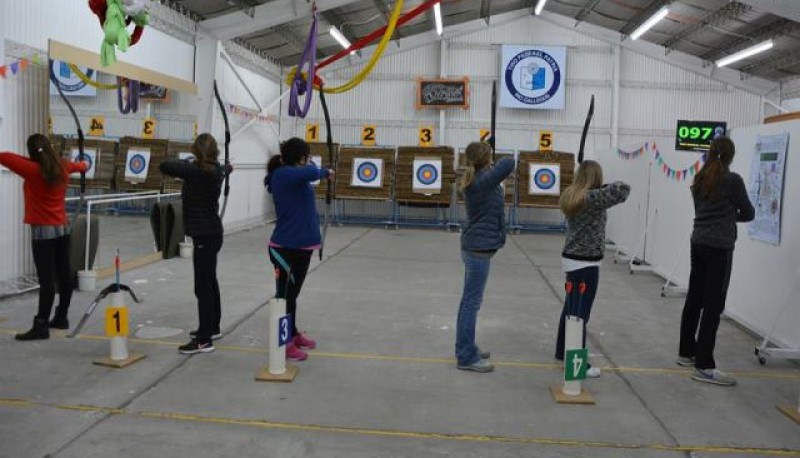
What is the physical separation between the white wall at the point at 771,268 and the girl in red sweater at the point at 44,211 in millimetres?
5333

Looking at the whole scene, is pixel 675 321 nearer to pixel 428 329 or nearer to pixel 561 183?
Result: pixel 428 329

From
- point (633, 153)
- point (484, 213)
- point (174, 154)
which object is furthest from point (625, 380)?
point (633, 153)

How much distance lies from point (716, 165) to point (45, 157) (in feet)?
15.2

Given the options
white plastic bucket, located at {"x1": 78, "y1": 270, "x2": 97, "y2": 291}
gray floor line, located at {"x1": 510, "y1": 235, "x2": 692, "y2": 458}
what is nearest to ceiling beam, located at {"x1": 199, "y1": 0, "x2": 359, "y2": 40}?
white plastic bucket, located at {"x1": 78, "y1": 270, "x2": 97, "y2": 291}

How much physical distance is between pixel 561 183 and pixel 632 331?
948cm

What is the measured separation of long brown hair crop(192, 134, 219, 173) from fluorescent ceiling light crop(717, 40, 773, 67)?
37.9 feet

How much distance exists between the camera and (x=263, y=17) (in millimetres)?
11000

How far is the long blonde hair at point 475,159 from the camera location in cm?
412

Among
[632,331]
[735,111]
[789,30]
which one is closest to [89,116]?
[632,331]

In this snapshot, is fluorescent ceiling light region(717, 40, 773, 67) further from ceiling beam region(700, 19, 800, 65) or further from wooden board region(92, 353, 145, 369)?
wooden board region(92, 353, 145, 369)

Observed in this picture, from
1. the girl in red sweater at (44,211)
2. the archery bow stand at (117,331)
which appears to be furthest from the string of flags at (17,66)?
the archery bow stand at (117,331)

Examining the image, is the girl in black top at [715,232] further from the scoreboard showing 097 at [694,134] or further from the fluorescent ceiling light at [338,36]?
the fluorescent ceiling light at [338,36]

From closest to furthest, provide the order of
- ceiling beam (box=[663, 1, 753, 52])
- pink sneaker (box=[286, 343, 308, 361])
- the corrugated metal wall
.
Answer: pink sneaker (box=[286, 343, 308, 361]) < the corrugated metal wall < ceiling beam (box=[663, 1, 753, 52])

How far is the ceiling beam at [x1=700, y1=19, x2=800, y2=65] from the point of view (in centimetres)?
1139
